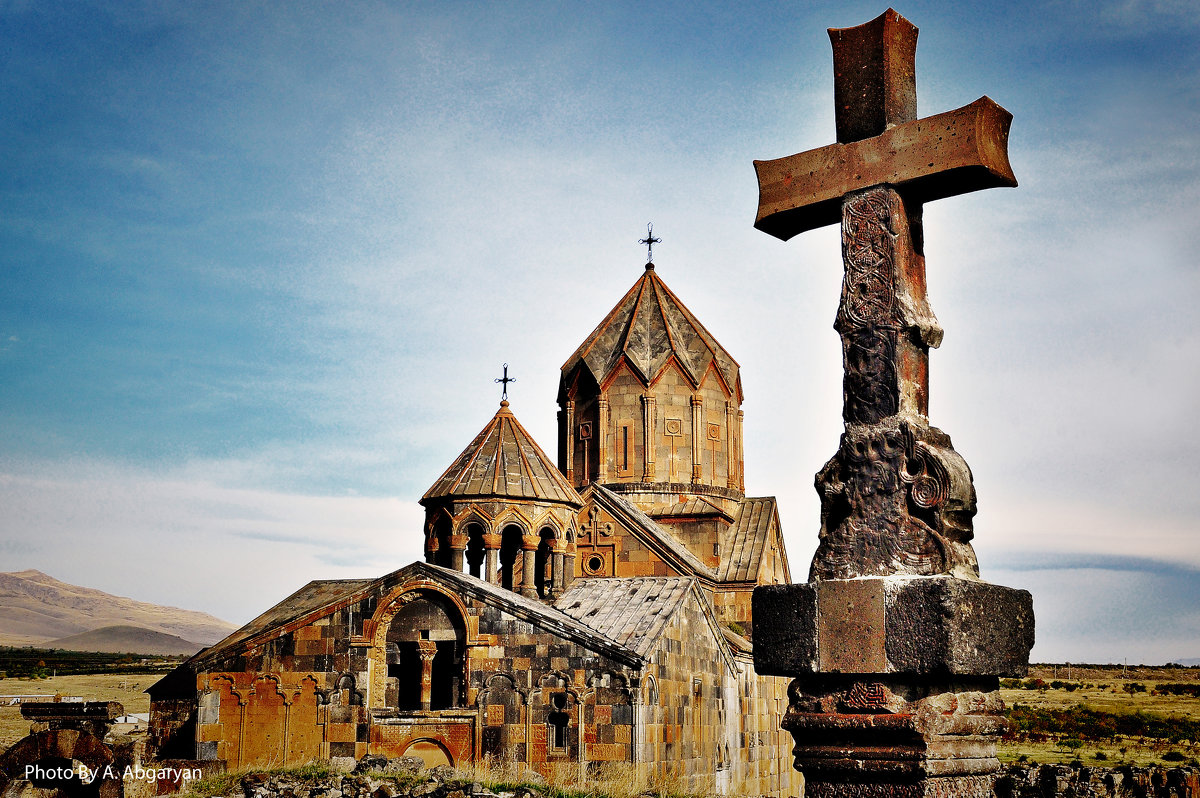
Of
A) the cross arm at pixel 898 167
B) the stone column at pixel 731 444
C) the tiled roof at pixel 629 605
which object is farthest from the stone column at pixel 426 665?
the cross arm at pixel 898 167

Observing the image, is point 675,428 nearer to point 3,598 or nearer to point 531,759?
point 531,759

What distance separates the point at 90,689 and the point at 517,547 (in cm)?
2741

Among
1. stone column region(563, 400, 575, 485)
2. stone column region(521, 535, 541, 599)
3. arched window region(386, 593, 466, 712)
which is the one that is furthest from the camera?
stone column region(563, 400, 575, 485)

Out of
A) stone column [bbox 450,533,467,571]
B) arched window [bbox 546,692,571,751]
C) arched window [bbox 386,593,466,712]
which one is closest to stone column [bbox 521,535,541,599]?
stone column [bbox 450,533,467,571]

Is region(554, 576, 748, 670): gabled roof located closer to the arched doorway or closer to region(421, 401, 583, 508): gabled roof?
region(421, 401, 583, 508): gabled roof

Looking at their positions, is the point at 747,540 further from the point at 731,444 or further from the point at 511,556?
the point at 511,556

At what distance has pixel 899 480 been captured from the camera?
350cm

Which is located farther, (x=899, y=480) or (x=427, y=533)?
(x=427, y=533)

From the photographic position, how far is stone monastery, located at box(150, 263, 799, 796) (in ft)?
41.0

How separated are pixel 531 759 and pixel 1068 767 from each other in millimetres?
9012

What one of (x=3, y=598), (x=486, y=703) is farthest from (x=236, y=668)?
(x=3, y=598)

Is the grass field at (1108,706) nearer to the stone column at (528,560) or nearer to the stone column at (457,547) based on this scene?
the stone column at (528,560)

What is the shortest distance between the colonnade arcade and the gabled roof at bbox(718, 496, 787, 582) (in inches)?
162

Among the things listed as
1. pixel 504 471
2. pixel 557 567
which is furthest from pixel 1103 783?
pixel 504 471
